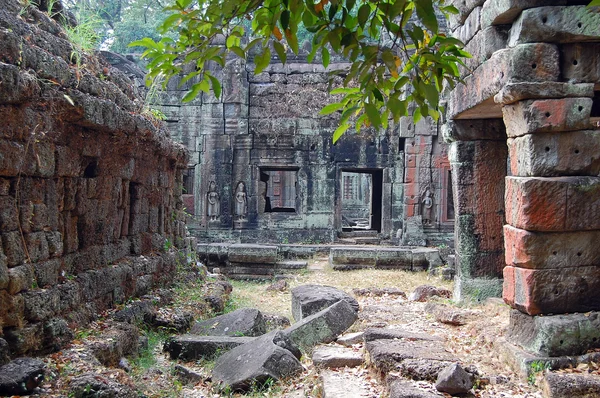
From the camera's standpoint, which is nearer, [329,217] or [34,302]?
[34,302]

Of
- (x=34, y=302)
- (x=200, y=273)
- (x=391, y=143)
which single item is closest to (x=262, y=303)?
(x=200, y=273)

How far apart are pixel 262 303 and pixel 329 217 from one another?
24.4 ft

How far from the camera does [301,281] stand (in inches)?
486

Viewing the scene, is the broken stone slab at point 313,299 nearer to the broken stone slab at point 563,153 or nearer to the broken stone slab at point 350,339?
the broken stone slab at point 350,339

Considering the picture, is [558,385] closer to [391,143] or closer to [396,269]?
[396,269]

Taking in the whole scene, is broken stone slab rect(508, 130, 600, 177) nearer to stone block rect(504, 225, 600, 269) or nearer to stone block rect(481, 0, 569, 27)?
stone block rect(504, 225, 600, 269)

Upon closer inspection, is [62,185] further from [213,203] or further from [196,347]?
[213,203]

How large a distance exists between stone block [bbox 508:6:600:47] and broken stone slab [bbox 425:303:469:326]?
325cm

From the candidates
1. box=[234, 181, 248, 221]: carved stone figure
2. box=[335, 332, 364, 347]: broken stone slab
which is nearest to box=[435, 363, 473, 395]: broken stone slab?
box=[335, 332, 364, 347]: broken stone slab

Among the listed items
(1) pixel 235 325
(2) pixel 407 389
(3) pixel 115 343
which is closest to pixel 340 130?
(2) pixel 407 389

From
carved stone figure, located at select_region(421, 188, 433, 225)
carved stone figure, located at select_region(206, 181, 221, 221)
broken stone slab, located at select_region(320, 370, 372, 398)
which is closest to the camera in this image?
broken stone slab, located at select_region(320, 370, 372, 398)

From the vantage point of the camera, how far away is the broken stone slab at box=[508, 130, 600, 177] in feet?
17.0

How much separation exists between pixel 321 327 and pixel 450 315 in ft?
5.41

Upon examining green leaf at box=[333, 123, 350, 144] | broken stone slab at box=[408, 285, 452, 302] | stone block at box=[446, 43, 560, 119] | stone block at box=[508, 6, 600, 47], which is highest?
stone block at box=[508, 6, 600, 47]
